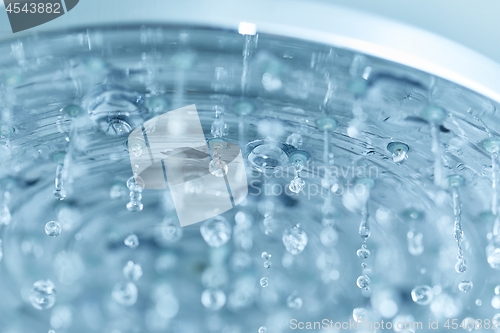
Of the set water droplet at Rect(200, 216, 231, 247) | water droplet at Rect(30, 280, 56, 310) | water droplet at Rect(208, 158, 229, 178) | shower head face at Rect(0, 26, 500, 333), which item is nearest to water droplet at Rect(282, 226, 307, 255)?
shower head face at Rect(0, 26, 500, 333)

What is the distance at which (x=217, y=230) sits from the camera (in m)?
1.04

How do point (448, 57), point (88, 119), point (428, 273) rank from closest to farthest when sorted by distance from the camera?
1. point (448, 57)
2. point (88, 119)
3. point (428, 273)

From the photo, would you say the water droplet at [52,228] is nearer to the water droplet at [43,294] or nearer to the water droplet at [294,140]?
the water droplet at [43,294]

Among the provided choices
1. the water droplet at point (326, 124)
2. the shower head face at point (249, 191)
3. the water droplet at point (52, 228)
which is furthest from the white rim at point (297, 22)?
the water droplet at point (52, 228)

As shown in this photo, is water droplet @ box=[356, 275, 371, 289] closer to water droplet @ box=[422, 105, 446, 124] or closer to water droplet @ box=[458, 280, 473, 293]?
water droplet @ box=[458, 280, 473, 293]

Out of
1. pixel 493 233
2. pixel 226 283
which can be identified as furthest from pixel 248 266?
pixel 493 233

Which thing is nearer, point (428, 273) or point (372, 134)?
point (372, 134)

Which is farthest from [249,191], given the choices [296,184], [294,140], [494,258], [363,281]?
[494,258]

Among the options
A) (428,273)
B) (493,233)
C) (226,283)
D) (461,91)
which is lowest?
(226,283)

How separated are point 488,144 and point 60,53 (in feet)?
1.78

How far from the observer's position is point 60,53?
0.63m

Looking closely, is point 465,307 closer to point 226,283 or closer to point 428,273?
point 428,273

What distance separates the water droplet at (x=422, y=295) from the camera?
1145 mm

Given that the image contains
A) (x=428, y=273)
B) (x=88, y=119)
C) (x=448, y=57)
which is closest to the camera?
(x=448, y=57)
